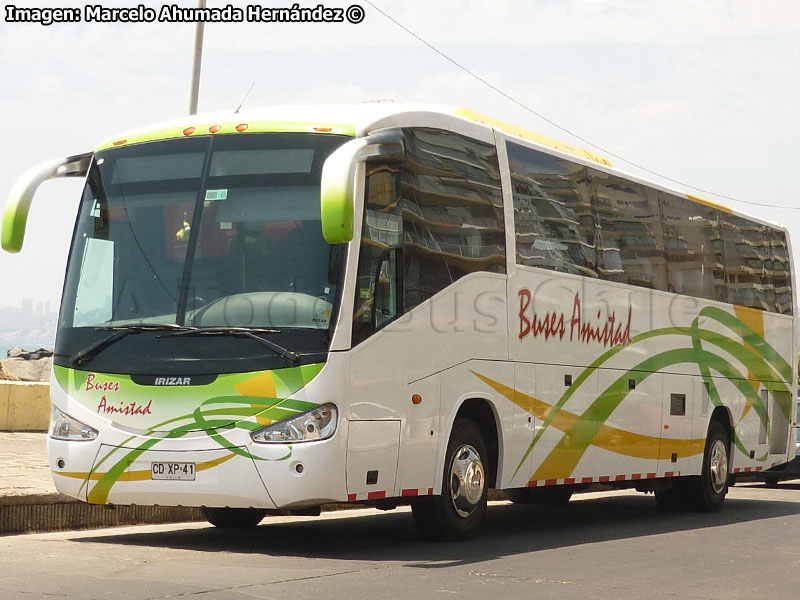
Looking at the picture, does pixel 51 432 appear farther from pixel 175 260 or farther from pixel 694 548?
pixel 694 548

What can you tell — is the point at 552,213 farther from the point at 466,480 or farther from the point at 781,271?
the point at 781,271

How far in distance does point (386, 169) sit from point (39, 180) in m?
2.91

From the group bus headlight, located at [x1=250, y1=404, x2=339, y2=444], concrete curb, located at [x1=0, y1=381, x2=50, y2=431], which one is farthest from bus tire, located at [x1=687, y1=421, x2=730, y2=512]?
concrete curb, located at [x1=0, y1=381, x2=50, y2=431]

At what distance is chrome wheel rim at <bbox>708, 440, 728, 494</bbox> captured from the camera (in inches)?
659

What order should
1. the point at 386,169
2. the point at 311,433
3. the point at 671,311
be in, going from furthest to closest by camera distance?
1. the point at 671,311
2. the point at 386,169
3. the point at 311,433

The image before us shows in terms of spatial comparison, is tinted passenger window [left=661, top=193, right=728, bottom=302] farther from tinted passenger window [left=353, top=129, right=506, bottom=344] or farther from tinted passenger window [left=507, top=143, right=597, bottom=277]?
tinted passenger window [left=353, top=129, right=506, bottom=344]

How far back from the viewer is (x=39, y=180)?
11.1m

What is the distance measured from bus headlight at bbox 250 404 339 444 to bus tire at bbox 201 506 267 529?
7.69ft

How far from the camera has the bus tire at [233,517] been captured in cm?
1205

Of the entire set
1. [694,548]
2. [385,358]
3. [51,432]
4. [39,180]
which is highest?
[39,180]

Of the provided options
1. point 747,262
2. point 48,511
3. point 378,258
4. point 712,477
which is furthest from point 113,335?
point 747,262

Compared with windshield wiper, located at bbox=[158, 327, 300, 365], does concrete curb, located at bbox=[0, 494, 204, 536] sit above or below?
below

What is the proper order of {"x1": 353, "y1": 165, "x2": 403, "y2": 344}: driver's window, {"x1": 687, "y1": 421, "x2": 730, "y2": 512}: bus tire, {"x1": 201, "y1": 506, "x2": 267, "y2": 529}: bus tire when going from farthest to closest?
{"x1": 687, "y1": 421, "x2": 730, "y2": 512}: bus tire
{"x1": 201, "y1": 506, "x2": 267, "y2": 529}: bus tire
{"x1": 353, "y1": 165, "x2": 403, "y2": 344}: driver's window

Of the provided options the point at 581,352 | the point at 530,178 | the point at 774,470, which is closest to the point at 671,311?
the point at 581,352
